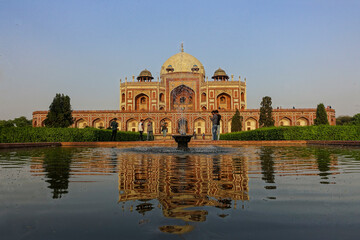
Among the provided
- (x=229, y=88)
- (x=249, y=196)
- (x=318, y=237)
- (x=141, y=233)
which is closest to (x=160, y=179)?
(x=249, y=196)

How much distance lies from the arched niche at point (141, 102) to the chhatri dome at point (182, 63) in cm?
555

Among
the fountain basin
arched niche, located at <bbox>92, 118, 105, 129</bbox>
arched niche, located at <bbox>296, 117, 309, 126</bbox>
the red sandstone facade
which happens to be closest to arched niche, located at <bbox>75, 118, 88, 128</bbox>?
the red sandstone facade

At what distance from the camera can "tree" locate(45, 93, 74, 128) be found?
71.9 ft

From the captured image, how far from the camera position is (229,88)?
4666 centimetres

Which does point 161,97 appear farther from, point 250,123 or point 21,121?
point 21,121

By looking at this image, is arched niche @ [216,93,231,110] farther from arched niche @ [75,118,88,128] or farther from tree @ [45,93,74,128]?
tree @ [45,93,74,128]

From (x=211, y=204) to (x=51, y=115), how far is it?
22246mm

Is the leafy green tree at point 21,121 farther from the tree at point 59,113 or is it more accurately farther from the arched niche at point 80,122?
the tree at point 59,113

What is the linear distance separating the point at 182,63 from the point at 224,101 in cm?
944

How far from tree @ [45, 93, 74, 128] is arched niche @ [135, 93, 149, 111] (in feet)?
82.8

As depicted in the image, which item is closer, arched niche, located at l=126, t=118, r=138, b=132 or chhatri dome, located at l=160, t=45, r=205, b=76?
arched niche, located at l=126, t=118, r=138, b=132

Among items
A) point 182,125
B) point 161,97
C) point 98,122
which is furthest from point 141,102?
point 182,125

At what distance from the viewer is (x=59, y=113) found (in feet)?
72.7

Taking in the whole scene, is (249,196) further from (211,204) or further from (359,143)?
(359,143)
